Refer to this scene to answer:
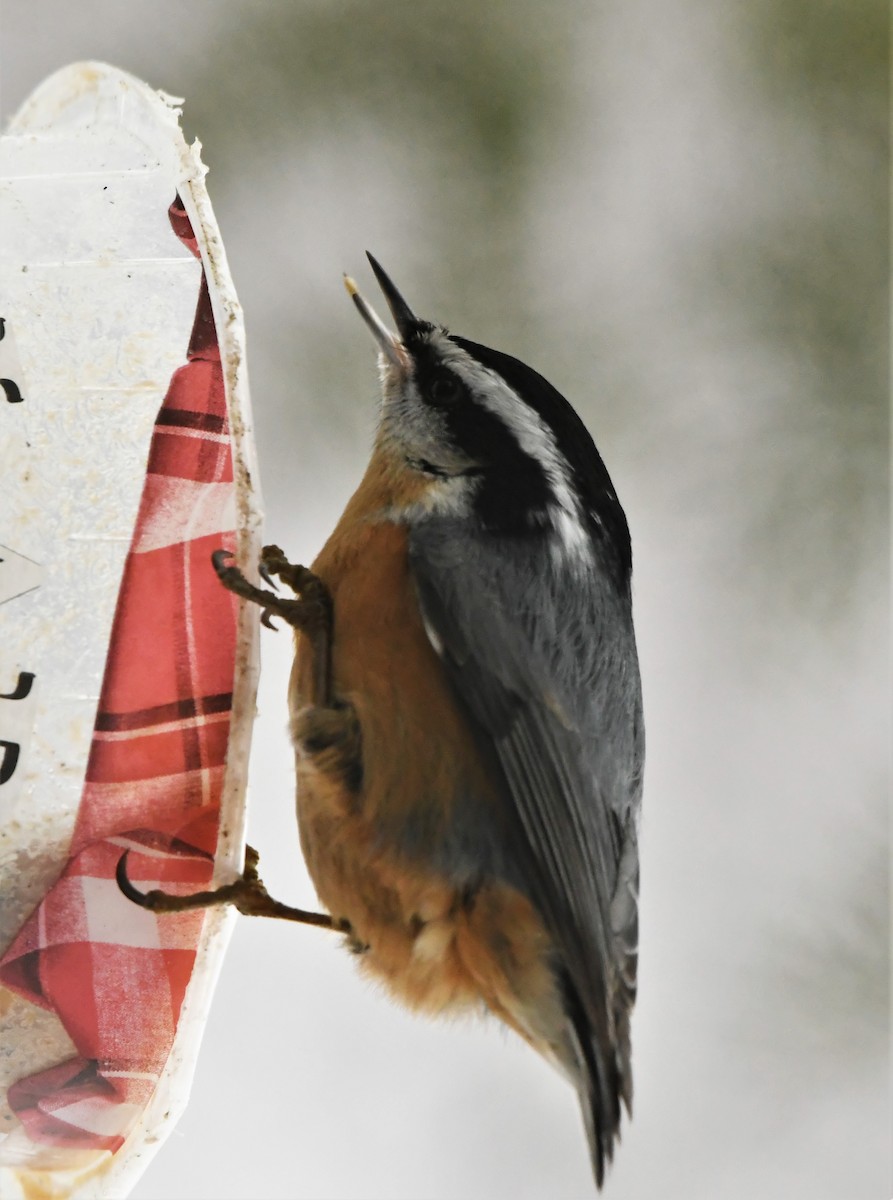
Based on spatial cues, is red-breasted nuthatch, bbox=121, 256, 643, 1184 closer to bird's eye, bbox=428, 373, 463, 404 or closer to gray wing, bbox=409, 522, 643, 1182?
gray wing, bbox=409, 522, 643, 1182

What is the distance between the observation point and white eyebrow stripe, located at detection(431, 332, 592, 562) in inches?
71.9

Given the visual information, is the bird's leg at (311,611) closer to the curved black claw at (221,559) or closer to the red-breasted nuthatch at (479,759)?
the red-breasted nuthatch at (479,759)

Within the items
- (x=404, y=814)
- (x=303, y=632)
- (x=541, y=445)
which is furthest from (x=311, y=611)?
(x=541, y=445)

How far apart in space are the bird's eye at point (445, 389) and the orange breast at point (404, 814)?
0.92 feet

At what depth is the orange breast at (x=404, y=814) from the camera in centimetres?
167

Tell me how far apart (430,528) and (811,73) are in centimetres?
126

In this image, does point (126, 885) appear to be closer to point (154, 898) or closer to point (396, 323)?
point (154, 898)

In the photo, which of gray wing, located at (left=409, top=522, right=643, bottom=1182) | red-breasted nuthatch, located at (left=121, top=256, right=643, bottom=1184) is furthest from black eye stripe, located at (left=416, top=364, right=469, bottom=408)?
gray wing, located at (left=409, top=522, right=643, bottom=1182)

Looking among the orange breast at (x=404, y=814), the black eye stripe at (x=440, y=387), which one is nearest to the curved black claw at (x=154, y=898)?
the orange breast at (x=404, y=814)

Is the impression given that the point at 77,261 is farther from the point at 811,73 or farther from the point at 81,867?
the point at 811,73

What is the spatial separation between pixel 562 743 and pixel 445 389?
1.74 feet

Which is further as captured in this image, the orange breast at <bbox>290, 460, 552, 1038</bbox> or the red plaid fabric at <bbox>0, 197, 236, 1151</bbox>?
the orange breast at <bbox>290, 460, 552, 1038</bbox>

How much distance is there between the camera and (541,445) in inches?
72.8

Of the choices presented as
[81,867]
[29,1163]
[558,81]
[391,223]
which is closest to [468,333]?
[391,223]
